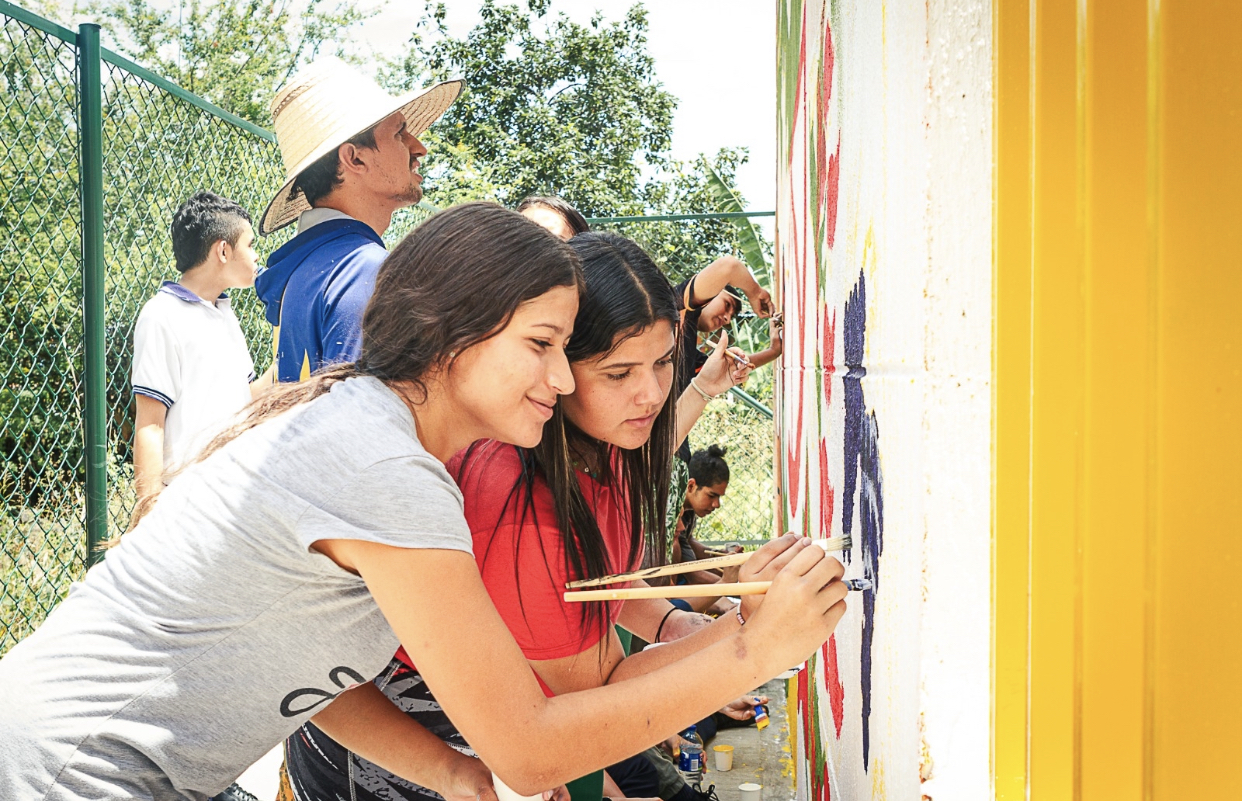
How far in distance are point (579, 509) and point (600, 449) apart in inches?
8.8

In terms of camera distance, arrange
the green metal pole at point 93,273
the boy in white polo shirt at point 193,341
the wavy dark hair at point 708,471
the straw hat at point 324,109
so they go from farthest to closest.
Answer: the wavy dark hair at point 708,471
the boy in white polo shirt at point 193,341
the green metal pole at point 93,273
the straw hat at point 324,109

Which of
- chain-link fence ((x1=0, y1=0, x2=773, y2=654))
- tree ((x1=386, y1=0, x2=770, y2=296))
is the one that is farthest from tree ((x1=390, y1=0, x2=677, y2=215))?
chain-link fence ((x1=0, y1=0, x2=773, y2=654))

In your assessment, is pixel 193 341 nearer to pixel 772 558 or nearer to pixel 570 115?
pixel 772 558

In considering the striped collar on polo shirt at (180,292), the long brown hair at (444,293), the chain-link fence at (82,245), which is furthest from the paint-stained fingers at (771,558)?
the striped collar on polo shirt at (180,292)

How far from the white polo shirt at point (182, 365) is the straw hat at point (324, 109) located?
0.82 meters

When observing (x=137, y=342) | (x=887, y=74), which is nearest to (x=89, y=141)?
(x=137, y=342)

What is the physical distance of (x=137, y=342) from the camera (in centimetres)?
369

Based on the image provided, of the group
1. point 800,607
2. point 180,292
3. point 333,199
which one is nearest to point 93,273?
point 180,292

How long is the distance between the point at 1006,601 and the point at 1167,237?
0.25 metres

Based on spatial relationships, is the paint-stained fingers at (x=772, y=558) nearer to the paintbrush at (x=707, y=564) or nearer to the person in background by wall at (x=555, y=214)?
the paintbrush at (x=707, y=564)

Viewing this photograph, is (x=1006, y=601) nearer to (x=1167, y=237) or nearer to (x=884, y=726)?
(x=1167, y=237)

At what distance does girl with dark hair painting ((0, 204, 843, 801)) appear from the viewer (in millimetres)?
1201

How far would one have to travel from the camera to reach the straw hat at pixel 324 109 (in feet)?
9.17

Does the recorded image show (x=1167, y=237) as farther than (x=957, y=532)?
No
